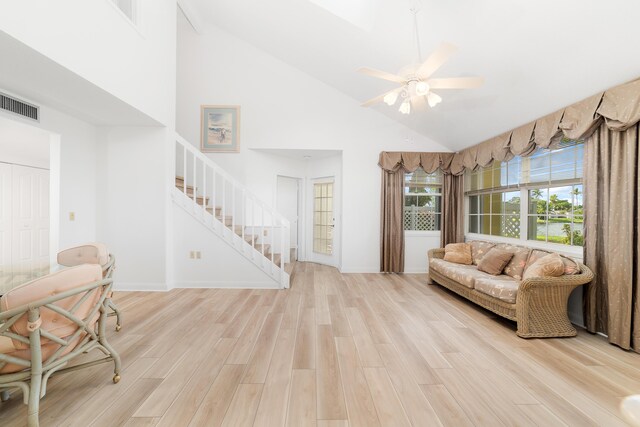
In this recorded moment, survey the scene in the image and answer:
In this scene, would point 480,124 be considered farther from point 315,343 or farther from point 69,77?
point 69,77

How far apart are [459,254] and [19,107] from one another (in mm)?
6044

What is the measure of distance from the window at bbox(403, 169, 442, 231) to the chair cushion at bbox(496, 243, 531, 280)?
1887 mm

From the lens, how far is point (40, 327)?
1.51 meters

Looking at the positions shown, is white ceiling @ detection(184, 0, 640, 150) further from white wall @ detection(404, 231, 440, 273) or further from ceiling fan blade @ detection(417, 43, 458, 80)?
white wall @ detection(404, 231, 440, 273)

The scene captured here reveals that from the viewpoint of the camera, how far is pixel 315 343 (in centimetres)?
260

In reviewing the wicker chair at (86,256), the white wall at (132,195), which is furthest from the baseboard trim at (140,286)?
the wicker chair at (86,256)

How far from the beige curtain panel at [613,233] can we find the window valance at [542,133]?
8 centimetres

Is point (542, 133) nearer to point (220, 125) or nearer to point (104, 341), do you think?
point (104, 341)

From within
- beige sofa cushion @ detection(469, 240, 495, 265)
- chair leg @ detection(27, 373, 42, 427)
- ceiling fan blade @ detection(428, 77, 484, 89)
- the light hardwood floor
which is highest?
ceiling fan blade @ detection(428, 77, 484, 89)

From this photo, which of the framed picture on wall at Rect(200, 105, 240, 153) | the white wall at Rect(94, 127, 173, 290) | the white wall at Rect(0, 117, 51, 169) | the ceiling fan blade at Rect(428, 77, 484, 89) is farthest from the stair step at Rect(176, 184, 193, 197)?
the ceiling fan blade at Rect(428, 77, 484, 89)

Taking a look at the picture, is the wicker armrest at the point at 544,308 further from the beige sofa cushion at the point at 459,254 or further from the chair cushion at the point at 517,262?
the beige sofa cushion at the point at 459,254

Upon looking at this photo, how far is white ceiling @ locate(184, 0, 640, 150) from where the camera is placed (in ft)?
7.92

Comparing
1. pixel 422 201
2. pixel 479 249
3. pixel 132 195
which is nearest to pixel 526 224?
pixel 479 249

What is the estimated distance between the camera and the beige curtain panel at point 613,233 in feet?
8.23
